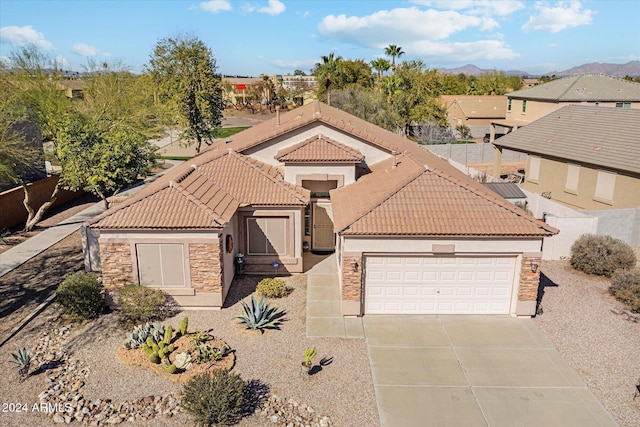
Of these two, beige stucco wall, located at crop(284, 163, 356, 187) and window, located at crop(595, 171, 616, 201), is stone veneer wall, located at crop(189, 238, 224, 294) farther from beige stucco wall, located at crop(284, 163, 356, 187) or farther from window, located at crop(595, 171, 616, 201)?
window, located at crop(595, 171, 616, 201)

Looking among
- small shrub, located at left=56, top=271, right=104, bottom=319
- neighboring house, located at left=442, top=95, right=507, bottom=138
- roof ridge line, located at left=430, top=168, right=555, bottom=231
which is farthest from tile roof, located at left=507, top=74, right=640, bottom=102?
small shrub, located at left=56, top=271, right=104, bottom=319

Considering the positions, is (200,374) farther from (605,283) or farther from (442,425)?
(605,283)

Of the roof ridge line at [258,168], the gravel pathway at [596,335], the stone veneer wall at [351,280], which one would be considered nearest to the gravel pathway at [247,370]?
the stone veneer wall at [351,280]

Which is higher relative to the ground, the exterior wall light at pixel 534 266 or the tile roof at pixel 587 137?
the tile roof at pixel 587 137

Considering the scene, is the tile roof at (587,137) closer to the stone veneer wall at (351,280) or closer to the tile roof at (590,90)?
the tile roof at (590,90)

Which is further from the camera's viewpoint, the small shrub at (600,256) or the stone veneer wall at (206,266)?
the small shrub at (600,256)

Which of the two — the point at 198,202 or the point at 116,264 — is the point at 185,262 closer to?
the point at 198,202

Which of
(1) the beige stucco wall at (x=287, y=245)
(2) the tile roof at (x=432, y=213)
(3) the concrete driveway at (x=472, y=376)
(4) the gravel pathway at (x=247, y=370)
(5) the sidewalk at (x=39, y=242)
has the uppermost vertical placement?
(2) the tile roof at (x=432, y=213)
